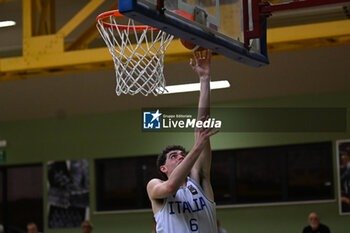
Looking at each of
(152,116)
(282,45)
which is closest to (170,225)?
(152,116)

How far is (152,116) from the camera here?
7965 mm

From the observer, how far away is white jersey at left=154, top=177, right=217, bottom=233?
459 cm

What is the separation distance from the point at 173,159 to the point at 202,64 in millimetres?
706

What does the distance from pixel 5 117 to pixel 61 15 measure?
14.3 ft

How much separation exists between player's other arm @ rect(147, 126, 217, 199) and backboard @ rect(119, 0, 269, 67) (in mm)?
731

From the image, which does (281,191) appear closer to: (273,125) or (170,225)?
(273,125)

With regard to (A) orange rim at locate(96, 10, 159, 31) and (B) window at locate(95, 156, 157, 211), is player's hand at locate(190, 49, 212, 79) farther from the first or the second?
(B) window at locate(95, 156, 157, 211)

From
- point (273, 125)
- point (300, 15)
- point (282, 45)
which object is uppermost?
point (300, 15)

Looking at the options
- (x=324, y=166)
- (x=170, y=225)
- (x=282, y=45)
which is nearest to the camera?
(x=170, y=225)

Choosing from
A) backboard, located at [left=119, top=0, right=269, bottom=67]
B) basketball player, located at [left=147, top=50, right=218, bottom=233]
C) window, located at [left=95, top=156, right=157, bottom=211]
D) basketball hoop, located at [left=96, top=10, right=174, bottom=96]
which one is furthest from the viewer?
window, located at [left=95, top=156, right=157, bottom=211]

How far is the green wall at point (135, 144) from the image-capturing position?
12164 mm

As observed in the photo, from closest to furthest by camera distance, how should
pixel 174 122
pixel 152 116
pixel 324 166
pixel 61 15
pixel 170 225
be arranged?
pixel 170 225
pixel 152 116
pixel 174 122
pixel 61 15
pixel 324 166

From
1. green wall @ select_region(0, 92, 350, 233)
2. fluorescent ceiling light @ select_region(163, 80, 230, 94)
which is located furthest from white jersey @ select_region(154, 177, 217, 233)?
green wall @ select_region(0, 92, 350, 233)

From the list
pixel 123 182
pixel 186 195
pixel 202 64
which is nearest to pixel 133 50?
pixel 202 64
